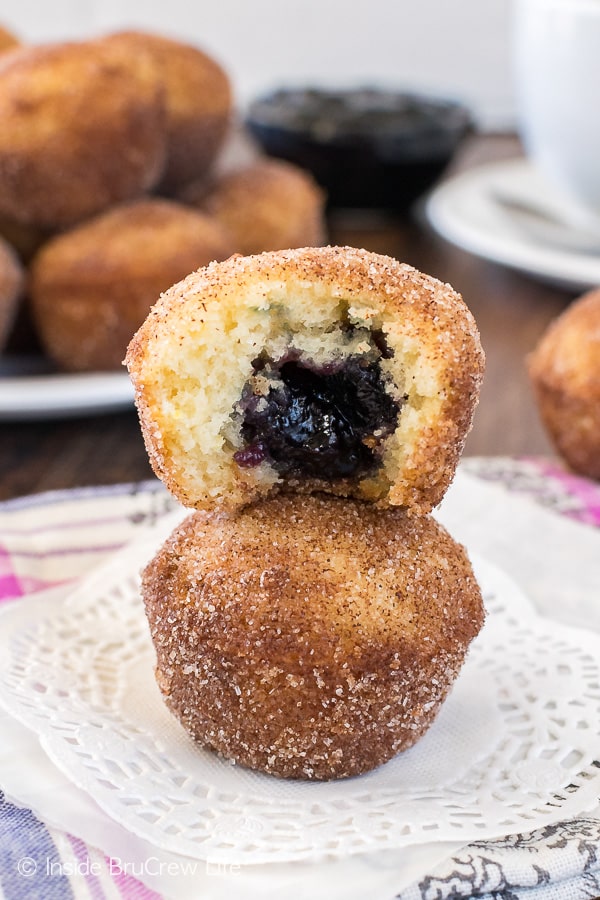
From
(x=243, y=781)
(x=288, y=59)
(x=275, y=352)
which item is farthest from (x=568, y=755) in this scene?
(x=288, y=59)

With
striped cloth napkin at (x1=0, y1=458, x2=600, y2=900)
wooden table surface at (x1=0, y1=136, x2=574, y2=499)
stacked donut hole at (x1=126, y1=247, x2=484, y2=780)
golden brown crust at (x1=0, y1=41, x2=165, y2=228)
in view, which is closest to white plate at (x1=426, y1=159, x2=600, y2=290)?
wooden table surface at (x1=0, y1=136, x2=574, y2=499)

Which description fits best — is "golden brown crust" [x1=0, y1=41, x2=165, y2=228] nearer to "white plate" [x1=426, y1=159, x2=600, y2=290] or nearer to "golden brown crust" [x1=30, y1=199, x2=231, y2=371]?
"golden brown crust" [x1=30, y1=199, x2=231, y2=371]

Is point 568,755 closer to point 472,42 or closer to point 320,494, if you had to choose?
point 320,494

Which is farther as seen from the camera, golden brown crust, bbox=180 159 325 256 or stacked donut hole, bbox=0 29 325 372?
golden brown crust, bbox=180 159 325 256

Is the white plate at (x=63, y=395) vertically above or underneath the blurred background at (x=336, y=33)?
above

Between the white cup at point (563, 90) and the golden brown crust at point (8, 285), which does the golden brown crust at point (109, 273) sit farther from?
the white cup at point (563, 90)

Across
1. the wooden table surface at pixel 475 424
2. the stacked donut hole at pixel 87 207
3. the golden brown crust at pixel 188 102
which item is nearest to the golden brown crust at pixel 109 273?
the stacked donut hole at pixel 87 207

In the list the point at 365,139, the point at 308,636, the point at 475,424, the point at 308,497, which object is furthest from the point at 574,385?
the point at 365,139
